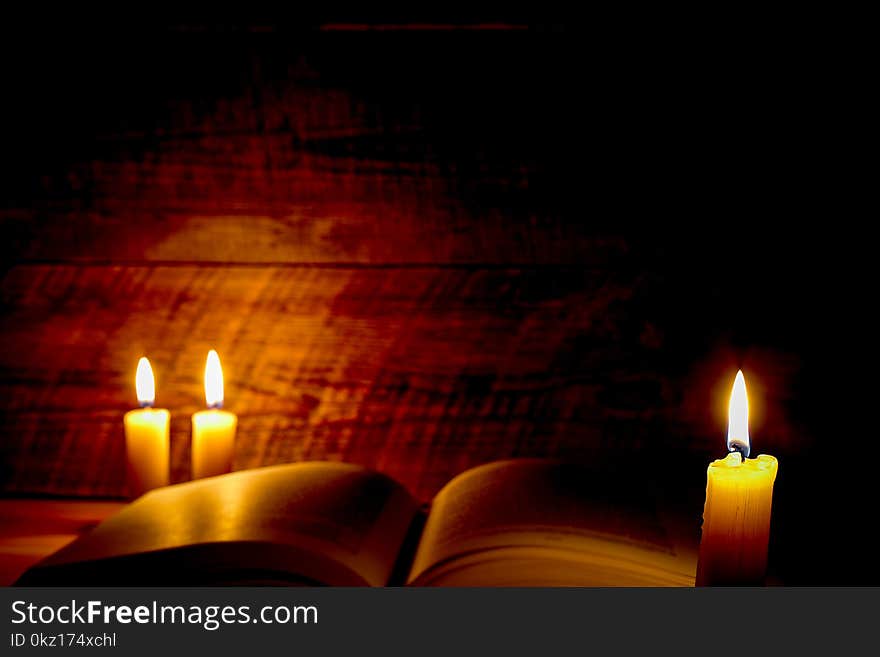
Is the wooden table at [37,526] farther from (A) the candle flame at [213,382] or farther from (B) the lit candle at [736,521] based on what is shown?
(B) the lit candle at [736,521]

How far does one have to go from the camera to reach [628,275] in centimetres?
114

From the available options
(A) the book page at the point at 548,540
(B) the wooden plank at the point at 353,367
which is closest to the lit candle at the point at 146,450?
(B) the wooden plank at the point at 353,367

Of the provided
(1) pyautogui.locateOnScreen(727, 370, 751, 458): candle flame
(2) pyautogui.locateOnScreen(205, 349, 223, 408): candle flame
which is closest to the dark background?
(2) pyautogui.locateOnScreen(205, 349, 223, 408): candle flame

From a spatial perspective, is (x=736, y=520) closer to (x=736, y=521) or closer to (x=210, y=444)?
(x=736, y=521)

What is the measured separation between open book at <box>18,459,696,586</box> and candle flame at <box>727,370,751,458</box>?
137 mm

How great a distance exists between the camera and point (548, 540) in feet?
2.38

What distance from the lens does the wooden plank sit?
1151 millimetres

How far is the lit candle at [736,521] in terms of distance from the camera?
0.58 meters

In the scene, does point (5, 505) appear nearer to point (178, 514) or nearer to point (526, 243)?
point (178, 514)

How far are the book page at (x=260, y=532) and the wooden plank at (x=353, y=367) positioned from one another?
0.81 feet

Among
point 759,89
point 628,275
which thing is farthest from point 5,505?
point 759,89

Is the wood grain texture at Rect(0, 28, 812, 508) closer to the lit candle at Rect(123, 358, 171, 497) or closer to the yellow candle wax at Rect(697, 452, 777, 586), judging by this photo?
the lit candle at Rect(123, 358, 171, 497)

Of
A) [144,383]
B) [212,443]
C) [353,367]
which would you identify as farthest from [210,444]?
[353,367]

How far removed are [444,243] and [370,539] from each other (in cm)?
50
